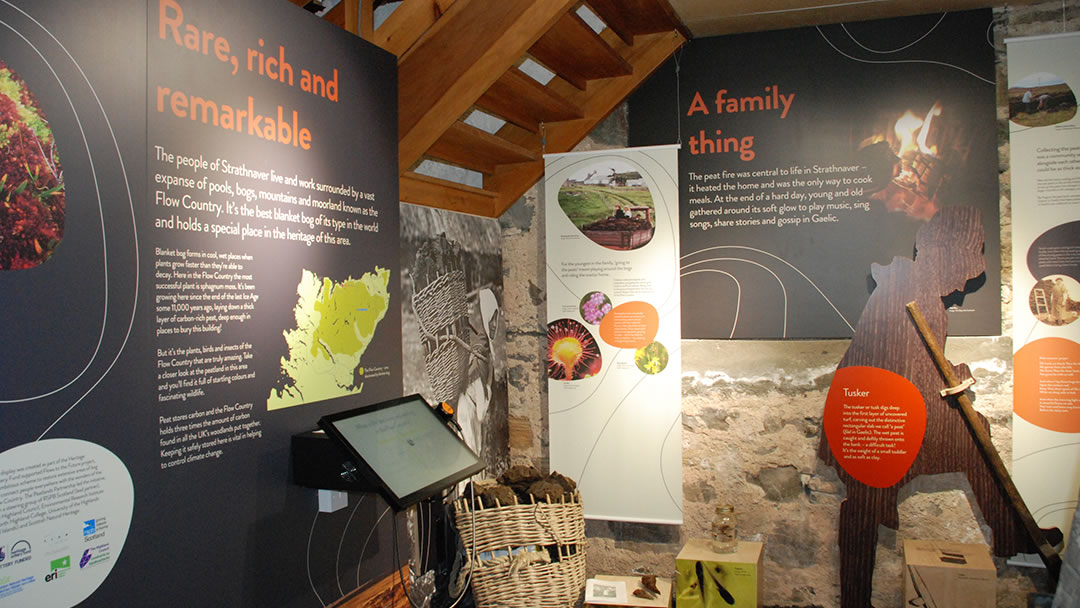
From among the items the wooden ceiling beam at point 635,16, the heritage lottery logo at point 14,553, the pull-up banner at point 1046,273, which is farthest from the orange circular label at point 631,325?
the heritage lottery logo at point 14,553

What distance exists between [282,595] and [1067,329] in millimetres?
3236

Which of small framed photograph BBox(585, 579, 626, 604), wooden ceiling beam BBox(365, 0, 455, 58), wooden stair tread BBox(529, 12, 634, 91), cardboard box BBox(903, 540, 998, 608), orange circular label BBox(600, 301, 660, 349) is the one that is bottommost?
small framed photograph BBox(585, 579, 626, 604)

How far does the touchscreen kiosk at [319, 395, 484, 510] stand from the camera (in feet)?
6.37

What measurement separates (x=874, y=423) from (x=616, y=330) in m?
1.23

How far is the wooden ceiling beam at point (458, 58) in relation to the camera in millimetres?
2684

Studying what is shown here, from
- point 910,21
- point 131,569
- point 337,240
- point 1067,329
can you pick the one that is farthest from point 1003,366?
point 131,569

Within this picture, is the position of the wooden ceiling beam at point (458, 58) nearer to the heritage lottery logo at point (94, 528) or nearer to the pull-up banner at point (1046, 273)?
the heritage lottery logo at point (94, 528)

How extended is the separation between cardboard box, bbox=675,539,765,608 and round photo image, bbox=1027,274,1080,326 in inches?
63.5

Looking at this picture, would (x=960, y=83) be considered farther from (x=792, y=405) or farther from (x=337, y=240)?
(x=337, y=240)

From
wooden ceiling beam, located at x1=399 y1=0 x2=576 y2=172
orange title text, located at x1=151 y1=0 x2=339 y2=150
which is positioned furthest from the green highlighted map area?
wooden ceiling beam, located at x1=399 y1=0 x2=576 y2=172

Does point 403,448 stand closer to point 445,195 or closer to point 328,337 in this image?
point 328,337

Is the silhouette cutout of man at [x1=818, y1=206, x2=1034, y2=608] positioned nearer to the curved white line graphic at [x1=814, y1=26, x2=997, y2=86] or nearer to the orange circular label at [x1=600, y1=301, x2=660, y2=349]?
the curved white line graphic at [x1=814, y1=26, x2=997, y2=86]

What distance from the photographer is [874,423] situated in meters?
3.40

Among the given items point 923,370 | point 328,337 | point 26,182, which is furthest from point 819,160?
point 26,182
